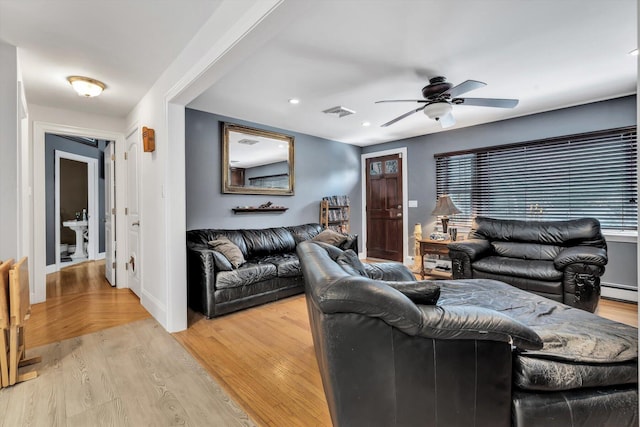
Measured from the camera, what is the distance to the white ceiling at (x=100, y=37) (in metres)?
1.87

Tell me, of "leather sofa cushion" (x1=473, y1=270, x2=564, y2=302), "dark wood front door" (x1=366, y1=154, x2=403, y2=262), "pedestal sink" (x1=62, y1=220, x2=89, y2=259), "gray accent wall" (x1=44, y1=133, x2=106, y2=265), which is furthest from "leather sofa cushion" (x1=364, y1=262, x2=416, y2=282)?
"pedestal sink" (x1=62, y1=220, x2=89, y2=259)

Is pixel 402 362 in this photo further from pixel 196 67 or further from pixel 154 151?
pixel 154 151

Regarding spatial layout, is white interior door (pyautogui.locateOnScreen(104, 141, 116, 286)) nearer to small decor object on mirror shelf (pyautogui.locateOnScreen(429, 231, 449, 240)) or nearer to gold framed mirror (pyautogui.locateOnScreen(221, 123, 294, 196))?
gold framed mirror (pyautogui.locateOnScreen(221, 123, 294, 196))

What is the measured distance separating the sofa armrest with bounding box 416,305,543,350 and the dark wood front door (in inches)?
177

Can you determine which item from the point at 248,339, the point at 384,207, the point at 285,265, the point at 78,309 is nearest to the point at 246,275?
the point at 285,265

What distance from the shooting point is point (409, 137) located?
18.0 feet

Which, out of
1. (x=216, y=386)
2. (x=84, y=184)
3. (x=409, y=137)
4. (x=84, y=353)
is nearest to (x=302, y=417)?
(x=216, y=386)

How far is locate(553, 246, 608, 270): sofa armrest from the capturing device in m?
2.86

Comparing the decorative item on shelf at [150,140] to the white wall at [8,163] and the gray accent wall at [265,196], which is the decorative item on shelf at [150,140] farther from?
the white wall at [8,163]

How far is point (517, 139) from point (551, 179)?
2.37 ft

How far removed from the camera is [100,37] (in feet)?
7.16

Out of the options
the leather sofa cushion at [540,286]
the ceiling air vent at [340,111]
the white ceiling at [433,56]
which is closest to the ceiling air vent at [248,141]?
the white ceiling at [433,56]

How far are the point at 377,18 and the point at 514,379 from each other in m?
2.22

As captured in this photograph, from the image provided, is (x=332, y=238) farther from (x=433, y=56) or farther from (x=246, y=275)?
(x=433, y=56)
